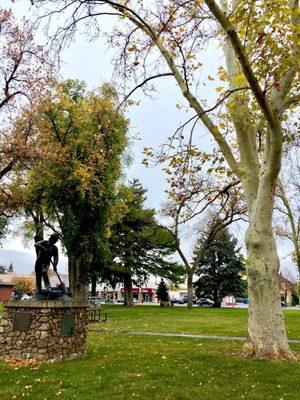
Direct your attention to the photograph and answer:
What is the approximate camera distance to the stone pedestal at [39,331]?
34.0 ft

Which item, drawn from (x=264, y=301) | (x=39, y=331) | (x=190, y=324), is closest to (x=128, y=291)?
(x=190, y=324)

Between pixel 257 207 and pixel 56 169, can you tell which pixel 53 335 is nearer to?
pixel 257 207

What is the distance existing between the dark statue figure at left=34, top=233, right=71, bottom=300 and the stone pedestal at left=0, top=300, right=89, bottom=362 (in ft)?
1.67

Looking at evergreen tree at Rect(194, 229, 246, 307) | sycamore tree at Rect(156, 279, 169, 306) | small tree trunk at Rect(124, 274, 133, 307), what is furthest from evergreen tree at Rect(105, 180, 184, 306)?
sycamore tree at Rect(156, 279, 169, 306)

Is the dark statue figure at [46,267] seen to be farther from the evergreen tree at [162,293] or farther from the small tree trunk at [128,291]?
the evergreen tree at [162,293]

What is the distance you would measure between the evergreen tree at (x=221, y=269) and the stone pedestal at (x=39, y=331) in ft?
138

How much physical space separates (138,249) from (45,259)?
37346mm

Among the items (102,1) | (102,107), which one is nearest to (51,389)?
(102,1)

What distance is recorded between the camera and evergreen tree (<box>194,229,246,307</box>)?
2074 inches

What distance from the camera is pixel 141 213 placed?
158 ft

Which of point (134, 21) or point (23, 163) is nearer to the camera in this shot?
point (134, 21)

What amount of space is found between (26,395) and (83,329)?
4.22 meters

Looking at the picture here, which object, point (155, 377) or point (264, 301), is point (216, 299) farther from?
point (155, 377)

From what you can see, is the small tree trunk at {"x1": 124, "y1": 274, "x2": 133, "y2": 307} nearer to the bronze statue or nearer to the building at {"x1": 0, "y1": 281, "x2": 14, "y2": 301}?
the building at {"x1": 0, "y1": 281, "x2": 14, "y2": 301}
